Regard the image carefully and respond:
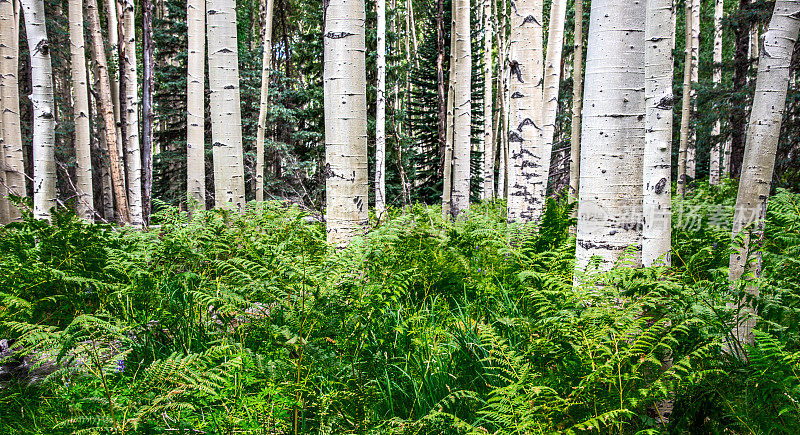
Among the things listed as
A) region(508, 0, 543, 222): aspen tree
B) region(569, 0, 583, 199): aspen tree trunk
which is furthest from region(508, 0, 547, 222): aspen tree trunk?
region(569, 0, 583, 199): aspen tree trunk

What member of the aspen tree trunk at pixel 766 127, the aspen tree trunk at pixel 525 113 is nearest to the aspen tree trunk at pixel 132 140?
the aspen tree trunk at pixel 525 113

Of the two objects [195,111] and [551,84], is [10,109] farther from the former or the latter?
[551,84]

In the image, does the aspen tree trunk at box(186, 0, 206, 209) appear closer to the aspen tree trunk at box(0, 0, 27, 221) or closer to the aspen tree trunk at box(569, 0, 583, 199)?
the aspen tree trunk at box(0, 0, 27, 221)

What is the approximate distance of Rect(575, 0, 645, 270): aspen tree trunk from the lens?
8.76ft

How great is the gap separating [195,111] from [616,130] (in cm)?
573

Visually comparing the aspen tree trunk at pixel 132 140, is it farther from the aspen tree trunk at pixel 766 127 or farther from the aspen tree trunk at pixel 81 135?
the aspen tree trunk at pixel 766 127

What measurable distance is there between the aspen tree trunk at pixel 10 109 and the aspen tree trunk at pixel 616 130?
22.2 feet

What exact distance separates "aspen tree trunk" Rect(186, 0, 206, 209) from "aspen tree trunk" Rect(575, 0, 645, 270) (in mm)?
5182

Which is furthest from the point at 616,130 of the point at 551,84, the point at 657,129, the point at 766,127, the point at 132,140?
the point at 132,140

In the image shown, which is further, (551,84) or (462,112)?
(462,112)

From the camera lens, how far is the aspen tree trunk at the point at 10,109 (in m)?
5.70

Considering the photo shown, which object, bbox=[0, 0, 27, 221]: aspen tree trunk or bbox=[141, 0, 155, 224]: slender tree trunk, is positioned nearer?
bbox=[0, 0, 27, 221]: aspen tree trunk

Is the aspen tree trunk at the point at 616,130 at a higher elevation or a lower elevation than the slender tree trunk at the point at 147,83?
lower

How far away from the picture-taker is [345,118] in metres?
3.49
